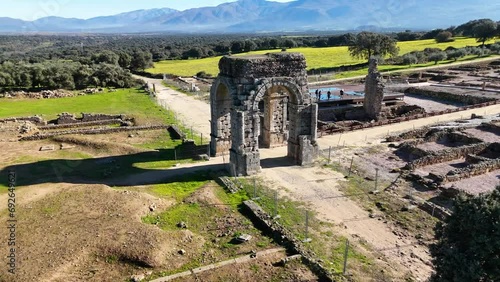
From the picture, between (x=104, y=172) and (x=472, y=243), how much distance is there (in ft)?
66.2

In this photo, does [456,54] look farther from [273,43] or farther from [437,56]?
[273,43]

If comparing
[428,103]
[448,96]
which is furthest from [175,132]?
[448,96]

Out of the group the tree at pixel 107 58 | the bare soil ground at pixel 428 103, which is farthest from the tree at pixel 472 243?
the tree at pixel 107 58

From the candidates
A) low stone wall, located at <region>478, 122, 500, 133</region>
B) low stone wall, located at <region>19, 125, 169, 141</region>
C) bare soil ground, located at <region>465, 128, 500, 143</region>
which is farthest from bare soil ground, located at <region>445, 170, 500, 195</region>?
low stone wall, located at <region>19, 125, 169, 141</region>

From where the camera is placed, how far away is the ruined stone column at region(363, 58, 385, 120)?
3622cm

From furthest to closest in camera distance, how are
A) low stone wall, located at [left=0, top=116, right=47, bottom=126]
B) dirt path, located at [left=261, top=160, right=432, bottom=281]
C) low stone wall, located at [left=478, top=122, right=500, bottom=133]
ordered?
low stone wall, located at [left=0, top=116, right=47, bottom=126], low stone wall, located at [left=478, top=122, right=500, bottom=133], dirt path, located at [left=261, top=160, right=432, bottom=281]

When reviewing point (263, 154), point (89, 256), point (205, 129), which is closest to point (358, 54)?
point (205, 129)

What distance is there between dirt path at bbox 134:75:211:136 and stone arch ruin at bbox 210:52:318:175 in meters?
9.44

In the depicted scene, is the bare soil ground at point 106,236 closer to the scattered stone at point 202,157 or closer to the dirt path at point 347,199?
the dirt path at point 347,199

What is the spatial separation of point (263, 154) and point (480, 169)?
1318cm

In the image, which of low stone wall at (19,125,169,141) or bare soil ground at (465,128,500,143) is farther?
low stone wall at (19,125,169,141)

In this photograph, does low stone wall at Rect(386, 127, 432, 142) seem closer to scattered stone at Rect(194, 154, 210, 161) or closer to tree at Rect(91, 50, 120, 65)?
scattered stone at Rect(194, 154, 210, 161)

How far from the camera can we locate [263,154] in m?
27.5

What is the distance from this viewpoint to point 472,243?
34.6 ft
